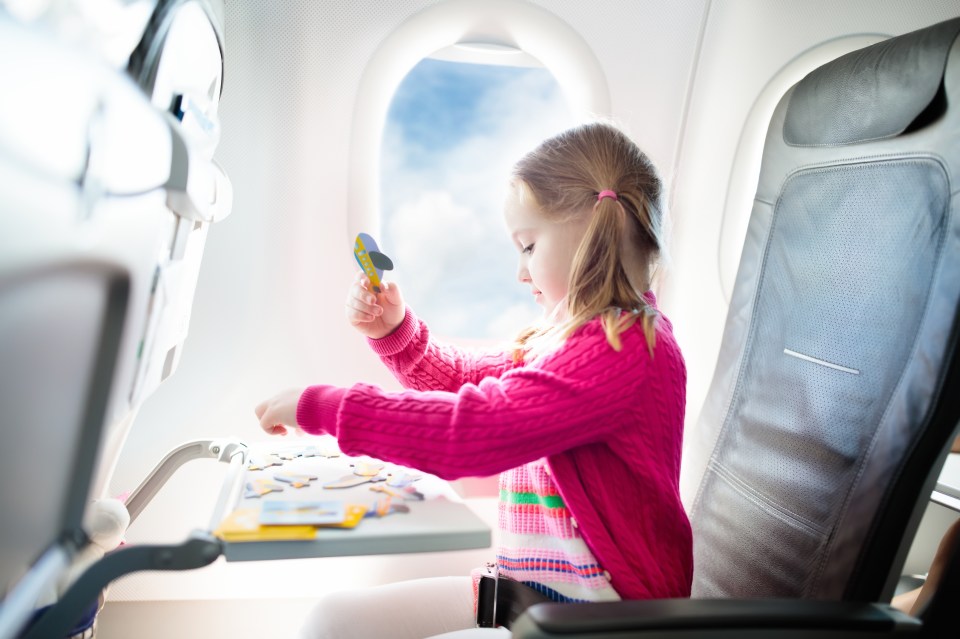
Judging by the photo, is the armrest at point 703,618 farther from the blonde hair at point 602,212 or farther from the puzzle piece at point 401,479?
the blonde hair at point 602,212

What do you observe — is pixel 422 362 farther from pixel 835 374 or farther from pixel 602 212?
pixel 835 374

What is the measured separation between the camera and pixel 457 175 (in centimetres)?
181

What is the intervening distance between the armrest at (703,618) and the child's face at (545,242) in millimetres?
541

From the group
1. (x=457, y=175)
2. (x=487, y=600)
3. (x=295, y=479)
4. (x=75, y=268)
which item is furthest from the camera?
(x=457, y=175)

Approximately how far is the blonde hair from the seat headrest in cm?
27

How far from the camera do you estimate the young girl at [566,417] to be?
0.91m

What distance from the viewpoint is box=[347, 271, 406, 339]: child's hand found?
132cm

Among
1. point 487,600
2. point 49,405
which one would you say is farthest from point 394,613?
point 49,405

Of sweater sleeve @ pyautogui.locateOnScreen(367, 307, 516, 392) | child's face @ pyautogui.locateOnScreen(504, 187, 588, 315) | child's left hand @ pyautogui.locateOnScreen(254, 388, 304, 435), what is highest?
child's face @ pyautogui.locateOnScreen(504, 187, 588, 315)

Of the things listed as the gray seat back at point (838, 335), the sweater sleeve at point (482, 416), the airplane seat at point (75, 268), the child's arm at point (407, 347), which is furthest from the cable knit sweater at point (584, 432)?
the child's arm at point (407, 347)

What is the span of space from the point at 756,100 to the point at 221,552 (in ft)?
5.33

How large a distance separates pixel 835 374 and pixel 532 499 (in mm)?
498

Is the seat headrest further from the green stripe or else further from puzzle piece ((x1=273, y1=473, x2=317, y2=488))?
puzzle piece ((x1=273, y1=473, x2=317, y2=488))

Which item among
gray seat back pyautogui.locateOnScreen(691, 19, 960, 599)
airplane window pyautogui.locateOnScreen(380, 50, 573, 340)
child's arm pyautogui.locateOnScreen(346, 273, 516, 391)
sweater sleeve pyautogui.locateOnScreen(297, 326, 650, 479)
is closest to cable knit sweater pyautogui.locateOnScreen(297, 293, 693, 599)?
sweater sleeve pyautogui.locateOnScreen(297, 326, 650, 479)
